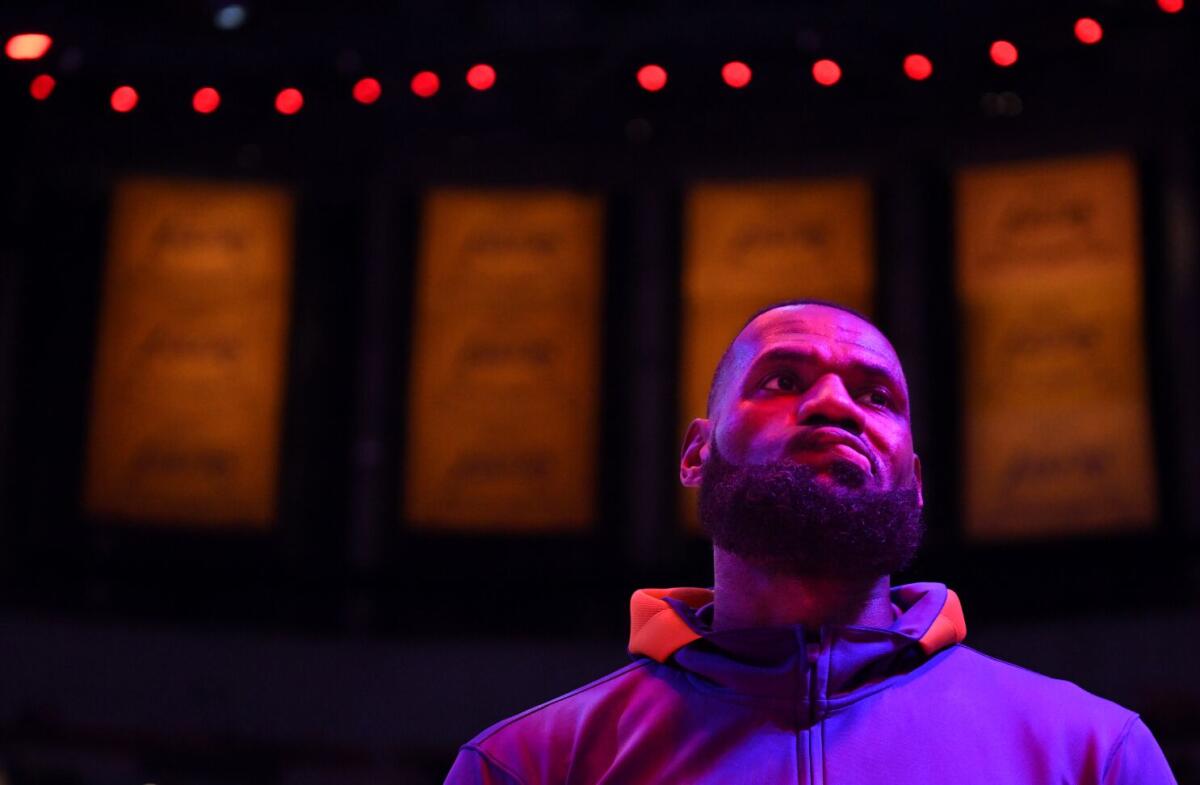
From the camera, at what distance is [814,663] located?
221cm

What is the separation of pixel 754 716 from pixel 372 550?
492 cm

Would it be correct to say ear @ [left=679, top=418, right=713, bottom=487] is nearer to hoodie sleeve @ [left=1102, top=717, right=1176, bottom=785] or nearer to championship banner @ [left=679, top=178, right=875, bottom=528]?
hoodie sleeve @ [left=1102, top=717, right=1176, bottom=785]

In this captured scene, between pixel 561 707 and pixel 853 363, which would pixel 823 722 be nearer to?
pixel 561 707

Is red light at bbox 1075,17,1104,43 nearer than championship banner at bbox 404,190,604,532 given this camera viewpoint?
Yes

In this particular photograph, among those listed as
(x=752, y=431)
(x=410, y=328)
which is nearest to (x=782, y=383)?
(x=752, y=431)

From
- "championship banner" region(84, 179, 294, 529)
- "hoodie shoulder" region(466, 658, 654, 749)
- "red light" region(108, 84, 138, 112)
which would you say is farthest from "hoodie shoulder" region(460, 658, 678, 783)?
"championship banner" region(84, 179, 294, 529)

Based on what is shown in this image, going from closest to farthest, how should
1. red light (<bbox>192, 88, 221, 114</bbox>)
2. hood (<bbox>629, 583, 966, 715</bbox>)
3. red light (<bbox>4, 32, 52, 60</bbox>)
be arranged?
hood (<bbox>629, 583, 966, 715</bbox>)
red light (<bbox>4, 32, 52, 60</bbox>)
red light (<bbox>192, 88, 221, 114</bbox>)

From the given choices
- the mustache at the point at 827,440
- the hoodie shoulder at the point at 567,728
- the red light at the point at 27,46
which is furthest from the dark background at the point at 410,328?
the hoodie shoulder at the point at 567,728

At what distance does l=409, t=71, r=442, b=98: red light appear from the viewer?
5.30 meters

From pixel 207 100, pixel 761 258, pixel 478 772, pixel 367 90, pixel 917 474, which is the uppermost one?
pixel 367 90

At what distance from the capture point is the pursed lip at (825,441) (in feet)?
7.77

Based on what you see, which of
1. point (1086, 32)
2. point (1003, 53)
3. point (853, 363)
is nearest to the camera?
point (853, 363)

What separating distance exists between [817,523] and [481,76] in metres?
3.56

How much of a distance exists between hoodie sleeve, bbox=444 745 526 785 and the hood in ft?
1.11
